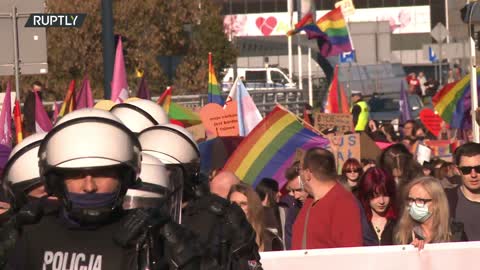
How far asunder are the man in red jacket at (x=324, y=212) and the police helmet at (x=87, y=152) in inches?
162

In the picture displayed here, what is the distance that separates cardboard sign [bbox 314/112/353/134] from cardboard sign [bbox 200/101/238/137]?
8.98 feet

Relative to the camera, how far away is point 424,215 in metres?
8.43

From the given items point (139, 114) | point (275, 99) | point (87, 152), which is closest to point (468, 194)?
point (139, 114)

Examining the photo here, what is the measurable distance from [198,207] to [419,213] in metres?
2.64

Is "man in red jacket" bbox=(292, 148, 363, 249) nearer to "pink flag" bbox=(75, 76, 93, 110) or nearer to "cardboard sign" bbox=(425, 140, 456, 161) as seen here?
"pink flag" bbox=(75, 76, 93, 110)

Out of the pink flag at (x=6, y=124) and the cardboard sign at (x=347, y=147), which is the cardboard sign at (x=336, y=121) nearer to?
the cardboard sign at (x=347, y=147)

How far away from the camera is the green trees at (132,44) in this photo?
32.2 meters

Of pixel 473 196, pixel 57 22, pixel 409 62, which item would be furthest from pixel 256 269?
pixel 409 62

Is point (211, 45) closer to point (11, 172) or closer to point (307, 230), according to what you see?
point (307, 230)

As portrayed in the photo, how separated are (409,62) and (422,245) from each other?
64706 millimetres

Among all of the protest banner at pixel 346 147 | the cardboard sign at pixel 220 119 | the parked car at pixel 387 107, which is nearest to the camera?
the cardboard sign at pixel 220 119

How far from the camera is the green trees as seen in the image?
32.2 metres

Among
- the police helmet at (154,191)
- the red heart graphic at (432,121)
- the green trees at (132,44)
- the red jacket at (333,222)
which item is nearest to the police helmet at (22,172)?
the police helmet at (154,191)

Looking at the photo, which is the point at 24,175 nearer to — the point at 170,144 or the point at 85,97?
the point at 170,144
